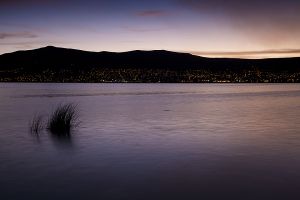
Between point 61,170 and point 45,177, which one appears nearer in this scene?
point 45,177

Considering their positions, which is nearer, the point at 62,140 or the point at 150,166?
the point at 150,166

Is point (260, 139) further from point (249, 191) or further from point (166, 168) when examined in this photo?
point (249, 191)

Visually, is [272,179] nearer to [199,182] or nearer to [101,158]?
[199,182]

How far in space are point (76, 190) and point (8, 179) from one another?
2189 millimetres

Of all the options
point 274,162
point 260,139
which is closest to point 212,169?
point 274,162

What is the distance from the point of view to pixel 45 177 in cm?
1098

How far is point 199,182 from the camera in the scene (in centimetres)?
1064

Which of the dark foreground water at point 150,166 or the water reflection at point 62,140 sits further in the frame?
the water reflection at point 62,140

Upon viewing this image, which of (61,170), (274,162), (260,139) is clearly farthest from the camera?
(260,139)

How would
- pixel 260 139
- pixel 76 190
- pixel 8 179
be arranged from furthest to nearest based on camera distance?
1. pixel 260 139
2. pixel 8 179
3. pixel 76 190

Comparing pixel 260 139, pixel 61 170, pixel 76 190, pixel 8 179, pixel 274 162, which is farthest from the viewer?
pixel 260 139

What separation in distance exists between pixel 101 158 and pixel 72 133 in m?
6.43

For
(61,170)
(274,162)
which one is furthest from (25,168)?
(274,162)

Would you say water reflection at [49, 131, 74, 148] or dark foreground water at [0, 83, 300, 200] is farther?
water reflection at [49, 131, 74, 148]
